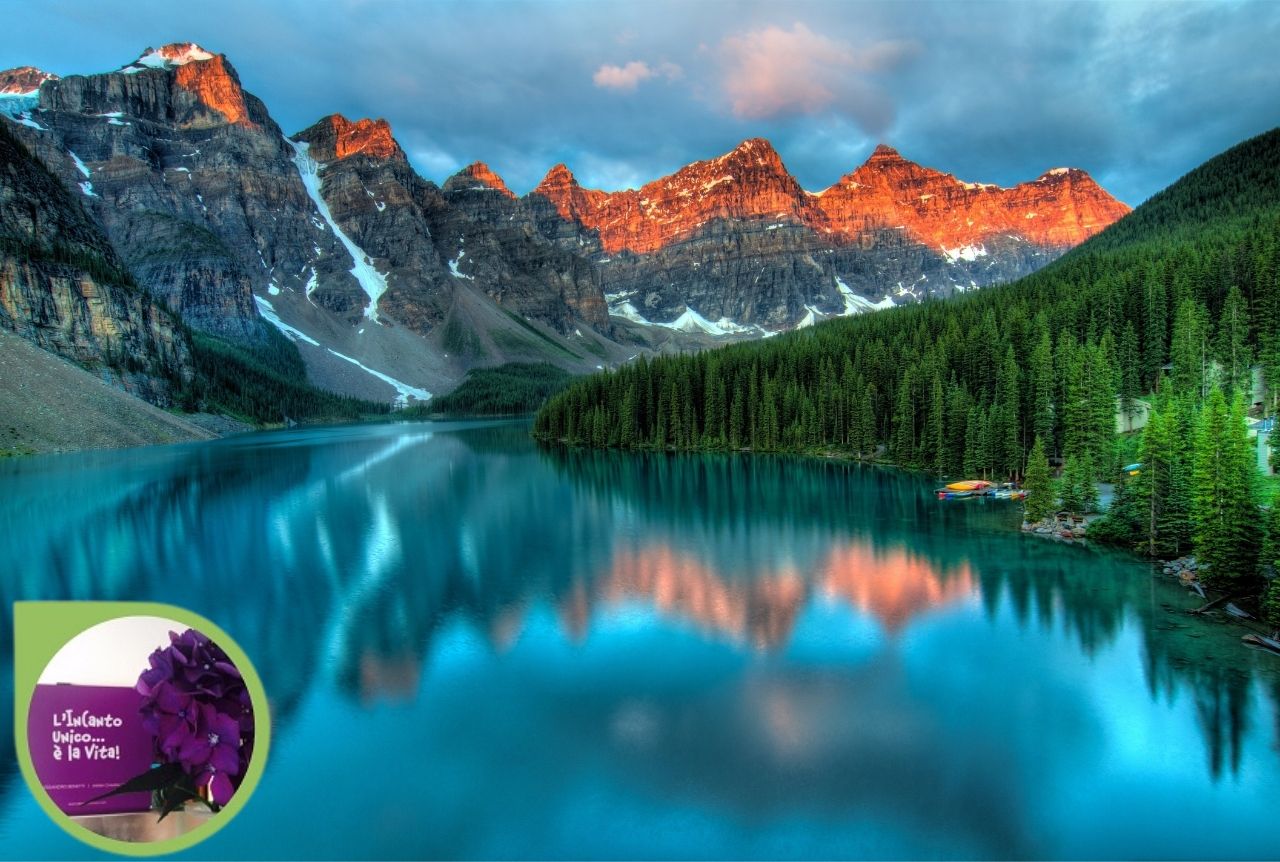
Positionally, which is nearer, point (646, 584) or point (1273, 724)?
point (1273, 724)

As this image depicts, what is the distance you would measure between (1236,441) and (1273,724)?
13410 millimetres

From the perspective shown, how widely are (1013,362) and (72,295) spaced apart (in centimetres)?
14651

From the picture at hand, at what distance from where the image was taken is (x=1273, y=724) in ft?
60.8

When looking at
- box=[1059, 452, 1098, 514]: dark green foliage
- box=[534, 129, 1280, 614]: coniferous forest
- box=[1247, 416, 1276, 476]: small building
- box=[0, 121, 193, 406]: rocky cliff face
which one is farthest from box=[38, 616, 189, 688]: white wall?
box=[0, 121, 193, 406]: rocky cliff face

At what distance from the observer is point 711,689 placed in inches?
850

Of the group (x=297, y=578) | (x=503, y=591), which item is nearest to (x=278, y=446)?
(x=297, y=578)

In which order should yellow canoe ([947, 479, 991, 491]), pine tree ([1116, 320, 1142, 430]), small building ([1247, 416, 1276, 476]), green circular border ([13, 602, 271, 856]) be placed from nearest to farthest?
1. green circular border ([13, 602, 271, 856])
2. small building ([1247, 416, 1276, 476])
3. yellow canoe ([947, 479, 991, 491])
4. pine tree ([1116, 320, 1142, 430])

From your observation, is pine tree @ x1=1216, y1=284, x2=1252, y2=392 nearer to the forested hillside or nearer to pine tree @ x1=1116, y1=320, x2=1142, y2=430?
the forested hillside

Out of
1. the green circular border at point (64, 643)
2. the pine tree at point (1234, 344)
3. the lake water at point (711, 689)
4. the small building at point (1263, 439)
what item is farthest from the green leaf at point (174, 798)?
the pine tree at point (1234, 344)

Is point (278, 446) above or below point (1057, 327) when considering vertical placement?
below

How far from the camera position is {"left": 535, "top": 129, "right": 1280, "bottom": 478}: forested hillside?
192 feet

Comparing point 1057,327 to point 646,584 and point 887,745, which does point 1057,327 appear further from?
point 887,745

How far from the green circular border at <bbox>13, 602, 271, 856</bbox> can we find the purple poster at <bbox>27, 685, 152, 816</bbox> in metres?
0.12

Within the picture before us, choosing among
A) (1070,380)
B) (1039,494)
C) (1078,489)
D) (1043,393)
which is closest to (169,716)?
(1039,494)
